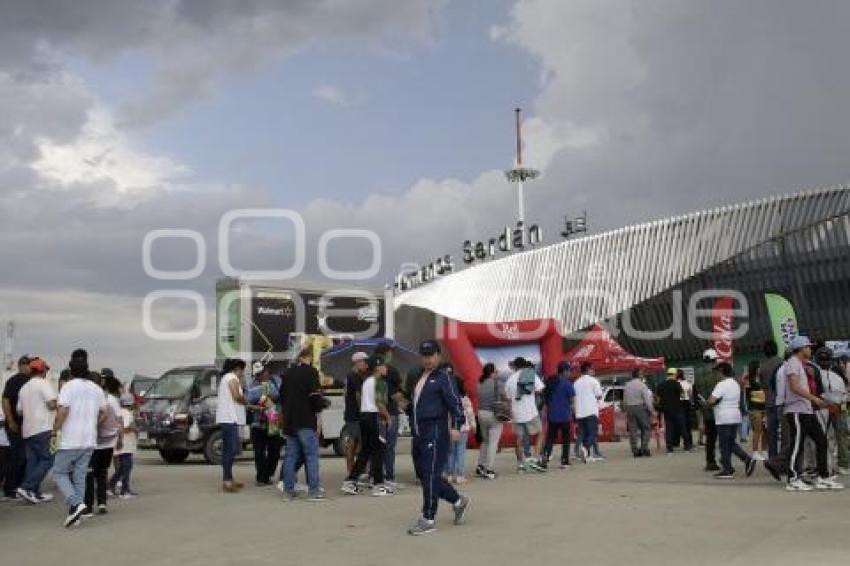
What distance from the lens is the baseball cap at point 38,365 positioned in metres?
11.6

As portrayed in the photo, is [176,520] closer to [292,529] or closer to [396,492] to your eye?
[292,529]

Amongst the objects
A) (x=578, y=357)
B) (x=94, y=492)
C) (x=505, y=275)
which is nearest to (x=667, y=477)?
(x=94, y=492)

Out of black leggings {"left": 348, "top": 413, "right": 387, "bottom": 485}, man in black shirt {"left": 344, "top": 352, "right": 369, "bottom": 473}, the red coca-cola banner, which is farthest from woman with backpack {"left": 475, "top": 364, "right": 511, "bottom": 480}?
the red coca-cola banner

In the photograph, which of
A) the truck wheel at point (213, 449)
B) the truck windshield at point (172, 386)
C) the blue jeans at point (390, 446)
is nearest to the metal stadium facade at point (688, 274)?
the truck windshield at point (172, 386)

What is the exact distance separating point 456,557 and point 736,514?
3308 mm

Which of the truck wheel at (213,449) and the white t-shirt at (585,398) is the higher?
→ the white t-shirt at (585,398)

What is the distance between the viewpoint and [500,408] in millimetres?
13789

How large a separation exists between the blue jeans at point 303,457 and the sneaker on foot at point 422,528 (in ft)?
9.00

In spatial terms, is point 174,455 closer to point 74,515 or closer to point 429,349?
point 74,515

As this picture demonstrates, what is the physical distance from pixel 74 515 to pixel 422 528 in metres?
3.54

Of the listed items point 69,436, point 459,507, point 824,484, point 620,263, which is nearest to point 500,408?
point 824,484

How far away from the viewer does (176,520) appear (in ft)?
31.4

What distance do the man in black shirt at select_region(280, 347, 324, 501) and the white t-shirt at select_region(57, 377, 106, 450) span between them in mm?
2167

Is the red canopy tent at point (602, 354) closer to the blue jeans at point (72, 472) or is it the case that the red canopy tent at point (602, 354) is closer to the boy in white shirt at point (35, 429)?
the boy in white shirt at point (35, 429)
